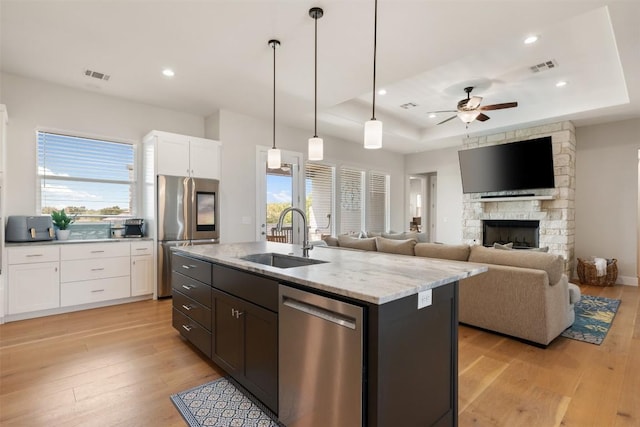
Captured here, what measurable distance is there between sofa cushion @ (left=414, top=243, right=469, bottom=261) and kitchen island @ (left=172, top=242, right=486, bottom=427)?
1224mm

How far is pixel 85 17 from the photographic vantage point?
8.82ft

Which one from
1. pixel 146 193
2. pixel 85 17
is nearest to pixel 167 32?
pixel 85 17

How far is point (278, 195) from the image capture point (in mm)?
5672

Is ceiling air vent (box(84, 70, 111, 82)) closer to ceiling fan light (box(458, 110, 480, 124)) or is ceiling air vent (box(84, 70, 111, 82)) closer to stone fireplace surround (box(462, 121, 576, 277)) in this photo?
ceiling fan light (box(458, 110, 480, 124))

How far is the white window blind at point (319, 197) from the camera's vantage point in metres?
6.37

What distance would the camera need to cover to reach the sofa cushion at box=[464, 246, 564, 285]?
280cm

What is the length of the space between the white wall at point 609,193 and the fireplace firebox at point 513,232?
2.52 ft

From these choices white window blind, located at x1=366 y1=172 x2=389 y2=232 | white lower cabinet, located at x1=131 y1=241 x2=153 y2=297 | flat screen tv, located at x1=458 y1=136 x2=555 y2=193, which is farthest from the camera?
white window blind, located at x1=366 y1=172 x2=389 y2=232

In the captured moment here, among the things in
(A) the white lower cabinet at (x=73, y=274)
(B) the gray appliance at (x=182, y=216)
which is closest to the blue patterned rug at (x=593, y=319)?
(B) the gray appliance at (x=182, y=216)

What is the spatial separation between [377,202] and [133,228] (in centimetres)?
536

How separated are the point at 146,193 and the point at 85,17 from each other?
95.6 inches

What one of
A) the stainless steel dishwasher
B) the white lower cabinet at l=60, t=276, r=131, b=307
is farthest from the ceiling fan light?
the white lower cabinet at l=60, t=276, r=131, b=307

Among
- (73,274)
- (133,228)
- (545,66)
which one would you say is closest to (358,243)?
(133,228)

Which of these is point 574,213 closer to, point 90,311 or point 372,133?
point 372,133
